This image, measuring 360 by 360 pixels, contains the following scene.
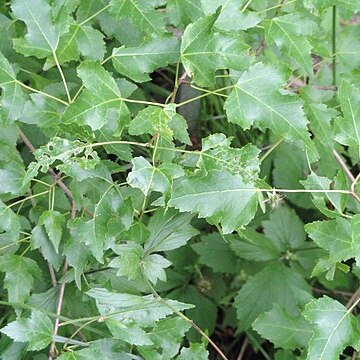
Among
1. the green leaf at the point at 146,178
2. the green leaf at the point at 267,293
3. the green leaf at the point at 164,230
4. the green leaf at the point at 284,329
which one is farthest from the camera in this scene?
the green leaf at the point at 267,293

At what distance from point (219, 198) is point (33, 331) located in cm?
39

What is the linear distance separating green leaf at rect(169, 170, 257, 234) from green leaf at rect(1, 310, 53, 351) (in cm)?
30

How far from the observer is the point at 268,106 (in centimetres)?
118

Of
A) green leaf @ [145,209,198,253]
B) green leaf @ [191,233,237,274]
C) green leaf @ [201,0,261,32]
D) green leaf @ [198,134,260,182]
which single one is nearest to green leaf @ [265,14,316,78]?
green leaf @ [201,0,261,32]

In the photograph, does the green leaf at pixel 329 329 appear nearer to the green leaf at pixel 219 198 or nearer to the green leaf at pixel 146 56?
the green leaf at pixel 219 198

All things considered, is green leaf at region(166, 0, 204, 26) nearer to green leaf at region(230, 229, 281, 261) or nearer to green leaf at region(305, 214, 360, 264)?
green leaf at region(305, 214, 360, 264)

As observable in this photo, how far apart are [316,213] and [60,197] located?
988mm

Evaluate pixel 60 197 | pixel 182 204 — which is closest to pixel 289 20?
pixel 182 204

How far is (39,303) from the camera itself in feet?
4.36

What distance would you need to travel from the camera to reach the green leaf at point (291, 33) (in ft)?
4.47

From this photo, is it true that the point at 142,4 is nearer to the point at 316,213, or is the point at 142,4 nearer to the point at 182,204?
the point at 182,204

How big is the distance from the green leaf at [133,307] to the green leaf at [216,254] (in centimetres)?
73

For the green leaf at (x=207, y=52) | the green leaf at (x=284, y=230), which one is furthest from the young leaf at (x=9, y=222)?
the green leaf at (x=284, y=230)

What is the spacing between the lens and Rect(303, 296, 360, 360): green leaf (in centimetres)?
116
